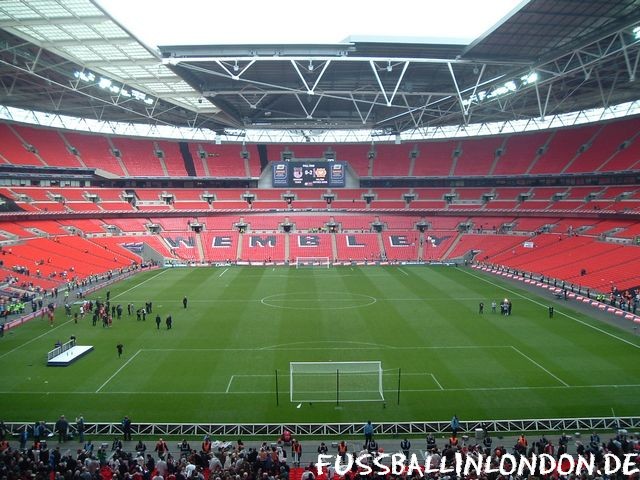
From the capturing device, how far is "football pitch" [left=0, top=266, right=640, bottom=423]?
61.1 ft

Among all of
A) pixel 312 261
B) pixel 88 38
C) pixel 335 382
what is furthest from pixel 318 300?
pixel 88 38

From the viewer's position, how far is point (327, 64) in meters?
37.6

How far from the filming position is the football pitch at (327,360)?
1862cm

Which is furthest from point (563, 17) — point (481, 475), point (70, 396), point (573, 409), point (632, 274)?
point (70, 396)

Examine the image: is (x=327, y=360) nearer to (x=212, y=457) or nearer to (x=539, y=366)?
(x=539, y=366)

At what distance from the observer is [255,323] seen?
30.6 m

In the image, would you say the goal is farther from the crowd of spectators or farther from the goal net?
the crowd of spectators

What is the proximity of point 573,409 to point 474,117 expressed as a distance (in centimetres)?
4908

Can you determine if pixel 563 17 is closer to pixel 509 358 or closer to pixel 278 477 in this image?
pixel 509 358

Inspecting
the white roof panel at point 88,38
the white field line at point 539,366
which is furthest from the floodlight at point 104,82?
the white field line at point 539,366

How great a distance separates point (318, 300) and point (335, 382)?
16603mm

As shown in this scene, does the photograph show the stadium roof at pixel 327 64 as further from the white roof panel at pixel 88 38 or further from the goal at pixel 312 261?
the goal at pixel 312 261

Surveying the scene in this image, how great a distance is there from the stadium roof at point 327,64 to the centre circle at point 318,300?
51.4ft

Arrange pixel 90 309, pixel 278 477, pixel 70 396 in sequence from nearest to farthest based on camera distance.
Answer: pixel 278 477 → pixel 70 396 → pixel 90 309
